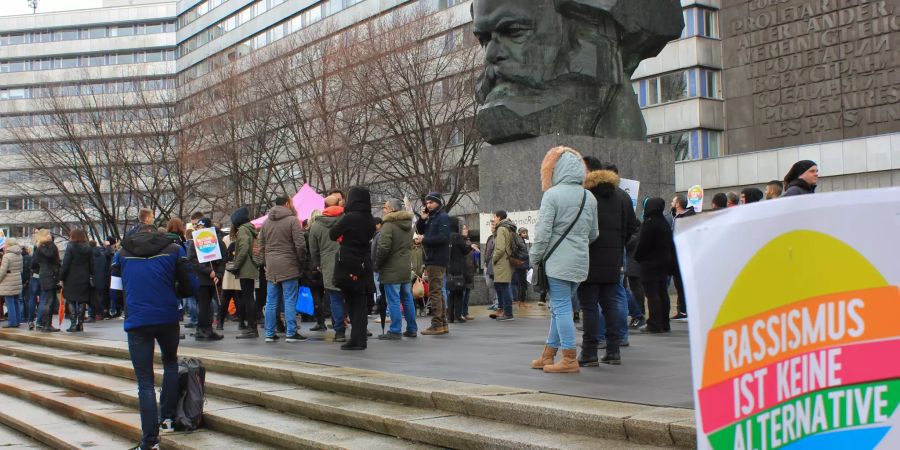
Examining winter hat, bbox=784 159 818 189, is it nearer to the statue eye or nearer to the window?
the statue eye

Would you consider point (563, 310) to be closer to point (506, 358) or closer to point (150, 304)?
point (506, 358)

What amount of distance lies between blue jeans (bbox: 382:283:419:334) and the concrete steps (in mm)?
2204

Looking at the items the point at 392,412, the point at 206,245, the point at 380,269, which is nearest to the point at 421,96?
the point at 206,245

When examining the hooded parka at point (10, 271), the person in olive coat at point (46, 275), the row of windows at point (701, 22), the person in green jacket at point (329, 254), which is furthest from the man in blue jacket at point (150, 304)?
the row of windows at point (701, 22)

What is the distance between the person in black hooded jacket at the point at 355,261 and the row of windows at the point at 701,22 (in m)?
36.6

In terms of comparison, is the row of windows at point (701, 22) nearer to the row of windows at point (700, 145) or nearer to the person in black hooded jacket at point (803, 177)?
the row of windows at point (700, 145)

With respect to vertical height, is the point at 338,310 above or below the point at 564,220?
below

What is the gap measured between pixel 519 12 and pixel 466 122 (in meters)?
21.1

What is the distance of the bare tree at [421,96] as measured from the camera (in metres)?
35.2

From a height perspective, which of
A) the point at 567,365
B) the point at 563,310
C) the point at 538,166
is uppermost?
the point at 538,166

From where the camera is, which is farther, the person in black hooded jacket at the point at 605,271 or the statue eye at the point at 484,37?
the statue eye at the point at 484,37

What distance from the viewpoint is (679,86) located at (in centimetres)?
4591

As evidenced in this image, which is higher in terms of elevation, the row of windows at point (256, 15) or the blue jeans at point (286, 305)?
the row of windows at point (256, 15)

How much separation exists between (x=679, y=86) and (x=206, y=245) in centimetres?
3647
